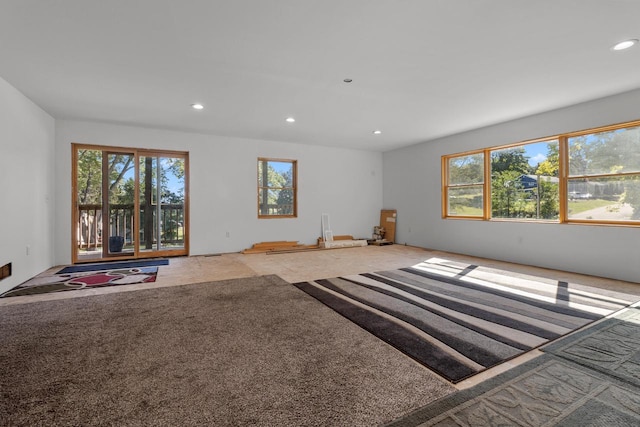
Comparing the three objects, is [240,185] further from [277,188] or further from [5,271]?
[5,271]

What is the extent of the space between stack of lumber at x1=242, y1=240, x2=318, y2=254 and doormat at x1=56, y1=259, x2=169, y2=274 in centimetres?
172

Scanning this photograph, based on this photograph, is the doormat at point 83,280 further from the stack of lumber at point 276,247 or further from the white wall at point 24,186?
the stack of lumber at point 276,247

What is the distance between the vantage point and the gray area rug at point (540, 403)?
1408 millimetres

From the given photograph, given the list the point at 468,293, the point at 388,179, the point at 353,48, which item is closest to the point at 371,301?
the point at 468,293

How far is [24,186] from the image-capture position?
13.5 feet

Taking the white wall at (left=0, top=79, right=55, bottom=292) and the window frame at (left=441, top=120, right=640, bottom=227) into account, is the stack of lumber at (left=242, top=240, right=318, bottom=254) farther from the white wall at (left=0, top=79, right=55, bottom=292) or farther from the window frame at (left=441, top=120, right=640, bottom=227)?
the window frame at (left=441, top=120, right=640, bottom=227)

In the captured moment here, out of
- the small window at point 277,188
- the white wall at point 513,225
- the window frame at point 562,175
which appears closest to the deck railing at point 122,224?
the small window at point 277,188

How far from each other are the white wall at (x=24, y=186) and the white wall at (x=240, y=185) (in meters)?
0.29

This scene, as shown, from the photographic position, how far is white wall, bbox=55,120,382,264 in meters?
5.31

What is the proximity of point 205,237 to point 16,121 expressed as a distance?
3.35m

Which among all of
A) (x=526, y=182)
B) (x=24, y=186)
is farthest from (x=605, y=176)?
(x=24, y=186)

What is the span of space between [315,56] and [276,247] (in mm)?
4653

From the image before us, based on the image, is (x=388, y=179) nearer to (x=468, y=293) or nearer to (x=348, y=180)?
(x=348, y=180)

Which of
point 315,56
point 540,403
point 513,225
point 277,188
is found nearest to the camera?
point 540,403
